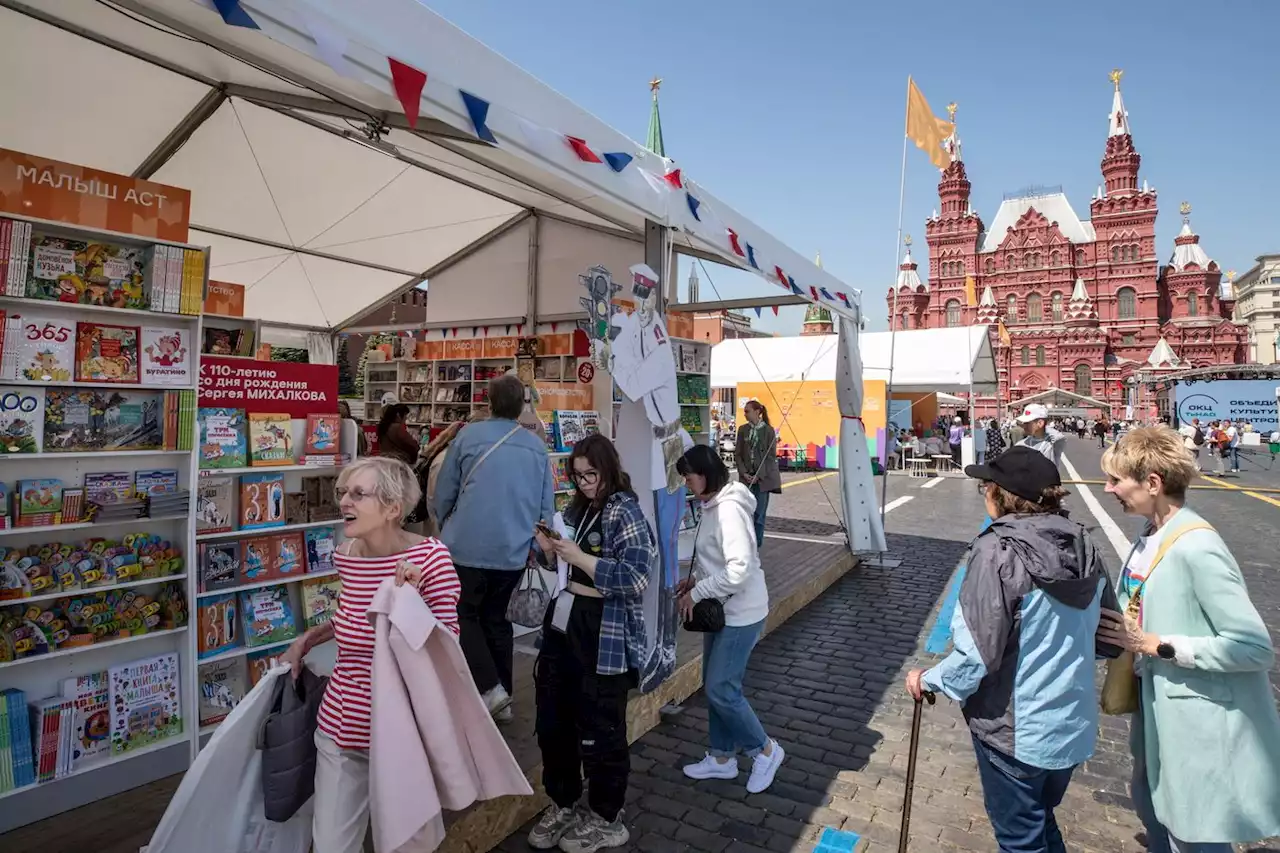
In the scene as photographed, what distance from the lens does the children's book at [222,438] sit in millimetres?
3291

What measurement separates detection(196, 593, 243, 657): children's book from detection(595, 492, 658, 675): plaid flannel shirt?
210cm

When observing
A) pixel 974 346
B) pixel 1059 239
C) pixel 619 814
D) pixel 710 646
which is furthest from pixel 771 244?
pixel 1059 239

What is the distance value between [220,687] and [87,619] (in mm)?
733

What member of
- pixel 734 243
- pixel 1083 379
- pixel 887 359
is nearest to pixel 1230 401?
pixel 1083 379

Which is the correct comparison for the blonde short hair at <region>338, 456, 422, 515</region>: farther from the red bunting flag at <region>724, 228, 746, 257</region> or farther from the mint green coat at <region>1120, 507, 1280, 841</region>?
the red bunting flag at <region>724, 228, 746, 257</region>

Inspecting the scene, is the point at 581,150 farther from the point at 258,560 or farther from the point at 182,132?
the point at 182,132

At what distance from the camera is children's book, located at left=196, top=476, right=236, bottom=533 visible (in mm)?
3260

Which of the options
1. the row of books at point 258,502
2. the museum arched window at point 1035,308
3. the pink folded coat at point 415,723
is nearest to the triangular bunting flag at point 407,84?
the pink folded coat at point 415,723

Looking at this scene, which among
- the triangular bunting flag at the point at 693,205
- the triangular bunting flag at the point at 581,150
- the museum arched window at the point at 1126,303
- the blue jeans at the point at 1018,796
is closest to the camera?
the blue jeans at the point at 1018,796

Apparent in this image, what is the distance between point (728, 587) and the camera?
2.90 m

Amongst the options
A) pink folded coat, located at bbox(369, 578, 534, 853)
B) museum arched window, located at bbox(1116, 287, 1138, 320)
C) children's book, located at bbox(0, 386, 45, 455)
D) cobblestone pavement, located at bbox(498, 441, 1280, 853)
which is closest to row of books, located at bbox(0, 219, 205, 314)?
children's book, located at bbox(0, 386, 45, 455)

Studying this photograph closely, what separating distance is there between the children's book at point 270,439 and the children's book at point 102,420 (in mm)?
435

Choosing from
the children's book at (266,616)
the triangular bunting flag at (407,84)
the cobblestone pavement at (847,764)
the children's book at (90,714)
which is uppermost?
the triangular bunting flag at (407,84)

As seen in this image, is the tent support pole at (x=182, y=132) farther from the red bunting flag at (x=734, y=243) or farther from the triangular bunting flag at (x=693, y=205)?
the red bunting flag at (x=734, y=243)
